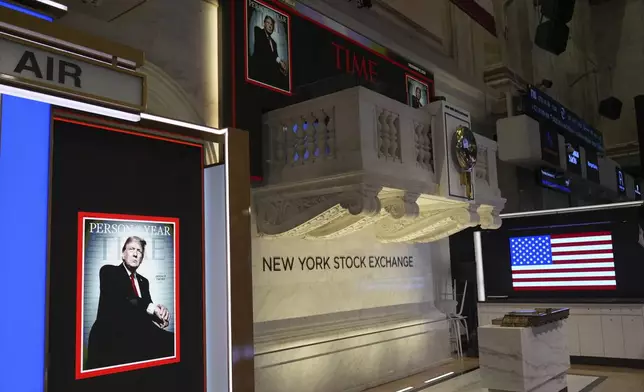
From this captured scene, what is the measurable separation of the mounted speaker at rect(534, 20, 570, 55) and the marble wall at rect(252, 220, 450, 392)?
14.5 feet

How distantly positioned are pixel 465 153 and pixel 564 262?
9.69ft

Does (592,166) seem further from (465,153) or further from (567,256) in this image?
(465,153)

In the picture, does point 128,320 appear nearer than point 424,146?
Yes

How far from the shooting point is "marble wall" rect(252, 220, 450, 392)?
5344mm

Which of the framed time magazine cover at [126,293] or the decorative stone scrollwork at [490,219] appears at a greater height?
the decorative stone scrollwork at [490,219]

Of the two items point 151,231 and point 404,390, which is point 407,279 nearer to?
point 404,390

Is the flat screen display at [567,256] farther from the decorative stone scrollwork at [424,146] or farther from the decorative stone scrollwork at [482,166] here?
the decorative stone scrollwork at [424,146]

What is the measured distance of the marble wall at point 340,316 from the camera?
5.34m

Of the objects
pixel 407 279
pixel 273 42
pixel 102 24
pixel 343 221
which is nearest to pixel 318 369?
pixel 343 221

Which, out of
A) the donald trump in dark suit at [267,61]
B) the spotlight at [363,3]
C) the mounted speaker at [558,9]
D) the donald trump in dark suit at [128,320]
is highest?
the mounted speaker at [558,9]

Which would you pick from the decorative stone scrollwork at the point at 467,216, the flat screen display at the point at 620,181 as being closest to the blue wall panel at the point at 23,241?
the decorative stone scrollwork at the point at 467,216

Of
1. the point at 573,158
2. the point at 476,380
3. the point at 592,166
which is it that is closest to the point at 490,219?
the point at 476,380

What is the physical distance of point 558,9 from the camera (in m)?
9.27

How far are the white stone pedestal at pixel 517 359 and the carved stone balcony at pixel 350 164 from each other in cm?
136
